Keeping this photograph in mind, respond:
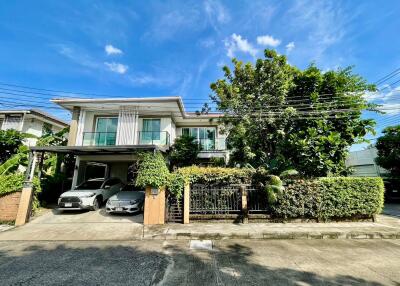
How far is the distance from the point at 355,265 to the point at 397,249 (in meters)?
2.45

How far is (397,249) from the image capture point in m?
5.91

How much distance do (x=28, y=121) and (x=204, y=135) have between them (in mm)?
15762

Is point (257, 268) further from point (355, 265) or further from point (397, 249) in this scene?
point (397, 249)

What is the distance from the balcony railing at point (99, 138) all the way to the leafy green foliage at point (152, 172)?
7590mm

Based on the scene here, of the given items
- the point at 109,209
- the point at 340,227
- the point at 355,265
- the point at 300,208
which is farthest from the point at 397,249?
the point at 109,209

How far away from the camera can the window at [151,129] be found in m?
15.4

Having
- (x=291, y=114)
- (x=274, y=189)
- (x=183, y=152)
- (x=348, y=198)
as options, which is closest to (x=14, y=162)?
(x=183, y=152)

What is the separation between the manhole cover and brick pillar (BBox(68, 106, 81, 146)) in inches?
488

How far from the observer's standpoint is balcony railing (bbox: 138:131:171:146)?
1521 centimetres

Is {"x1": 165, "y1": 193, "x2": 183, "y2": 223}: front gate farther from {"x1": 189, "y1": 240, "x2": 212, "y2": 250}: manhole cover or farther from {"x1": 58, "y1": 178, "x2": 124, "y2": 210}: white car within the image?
{"x1": 58, "y1": 178, "x2": 124, "y2": 210}: white car

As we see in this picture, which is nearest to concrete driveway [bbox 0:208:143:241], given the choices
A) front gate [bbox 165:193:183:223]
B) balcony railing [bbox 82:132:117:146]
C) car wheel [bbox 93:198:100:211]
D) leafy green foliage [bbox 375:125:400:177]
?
car wheel [bbox 93:198:100:211]

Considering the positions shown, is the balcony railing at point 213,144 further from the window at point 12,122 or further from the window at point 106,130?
the window at point 12,122

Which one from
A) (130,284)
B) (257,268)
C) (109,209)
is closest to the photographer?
(130,284)

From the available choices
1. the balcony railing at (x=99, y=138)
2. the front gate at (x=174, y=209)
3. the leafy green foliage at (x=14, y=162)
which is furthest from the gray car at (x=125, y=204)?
Result: the leafy green foliage at (x=14, y=162)
